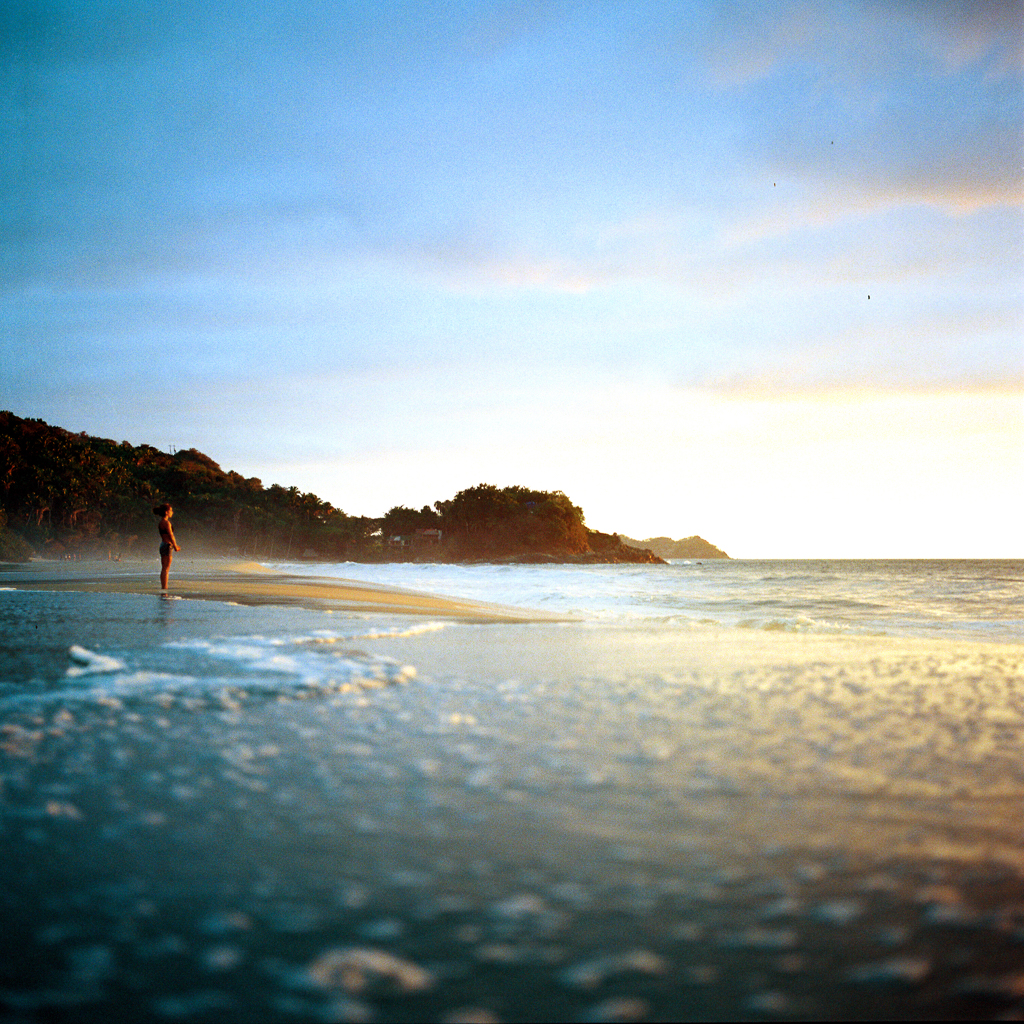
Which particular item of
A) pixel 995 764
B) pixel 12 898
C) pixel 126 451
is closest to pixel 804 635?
pixel 995 764

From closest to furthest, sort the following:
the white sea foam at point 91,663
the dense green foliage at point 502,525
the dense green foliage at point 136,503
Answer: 1. the white sea foam at point 91,663
2. the dense green foliage at point 136,503
3. the dense green foliage at point 502,525

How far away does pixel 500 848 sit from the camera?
2.04m

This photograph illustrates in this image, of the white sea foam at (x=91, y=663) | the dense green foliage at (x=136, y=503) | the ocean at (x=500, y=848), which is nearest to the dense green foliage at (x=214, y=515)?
the dense green foliage at (x=136, y=503)

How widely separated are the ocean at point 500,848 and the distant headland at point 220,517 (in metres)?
35.6

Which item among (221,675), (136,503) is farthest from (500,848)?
(136,503)

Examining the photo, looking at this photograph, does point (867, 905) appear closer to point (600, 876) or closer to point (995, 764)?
point (600, 876)

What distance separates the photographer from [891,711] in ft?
13.1

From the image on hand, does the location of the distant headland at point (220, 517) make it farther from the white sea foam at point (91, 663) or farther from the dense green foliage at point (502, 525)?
the white sea foam at point (91, 663)

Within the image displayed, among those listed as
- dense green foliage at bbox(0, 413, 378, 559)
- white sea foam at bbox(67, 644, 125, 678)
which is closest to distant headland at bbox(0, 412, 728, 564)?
dense green foliage at bbox(0, 413, 378, 559)

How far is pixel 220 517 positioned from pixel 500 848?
79.9 meters

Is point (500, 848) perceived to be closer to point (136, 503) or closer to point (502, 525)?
point (136, 503)

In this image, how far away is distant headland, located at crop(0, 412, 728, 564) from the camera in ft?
147

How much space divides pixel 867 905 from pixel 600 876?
614mm

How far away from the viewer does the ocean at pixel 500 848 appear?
1424 millimetres
